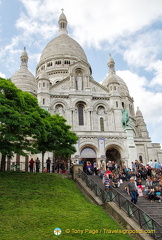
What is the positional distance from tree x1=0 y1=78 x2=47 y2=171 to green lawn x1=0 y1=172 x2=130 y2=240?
2.38 meters

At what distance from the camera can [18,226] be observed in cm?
952

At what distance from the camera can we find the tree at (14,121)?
689 inches

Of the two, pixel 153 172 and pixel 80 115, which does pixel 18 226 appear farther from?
pixel 80 115

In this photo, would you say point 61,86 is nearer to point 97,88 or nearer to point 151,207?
point 97,88

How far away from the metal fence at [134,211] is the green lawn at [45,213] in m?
0.84

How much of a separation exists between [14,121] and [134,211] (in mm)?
10479

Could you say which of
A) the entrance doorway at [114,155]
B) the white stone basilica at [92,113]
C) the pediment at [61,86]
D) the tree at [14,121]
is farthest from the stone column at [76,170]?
the pediment at [61,86]

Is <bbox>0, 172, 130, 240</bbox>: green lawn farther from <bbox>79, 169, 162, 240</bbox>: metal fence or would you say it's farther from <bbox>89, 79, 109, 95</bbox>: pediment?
<bbox>89, 79, 109, 95</bbox>: pediment

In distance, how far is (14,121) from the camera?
17.3 m

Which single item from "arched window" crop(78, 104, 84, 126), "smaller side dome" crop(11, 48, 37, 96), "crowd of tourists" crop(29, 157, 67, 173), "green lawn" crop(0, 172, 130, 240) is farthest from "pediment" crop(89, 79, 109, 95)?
"green lawn" crop(0, 172, 130, 240)

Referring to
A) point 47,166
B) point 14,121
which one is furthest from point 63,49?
point 14,121

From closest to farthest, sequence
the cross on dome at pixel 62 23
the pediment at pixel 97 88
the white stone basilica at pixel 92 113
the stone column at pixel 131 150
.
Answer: the stone column at pixel 131 150 < the white stone basilica at pixel 92 113 < the pediment at pixel 97 88 < the cross on dome at pixel 62 23

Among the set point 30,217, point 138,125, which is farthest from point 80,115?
point 30,217

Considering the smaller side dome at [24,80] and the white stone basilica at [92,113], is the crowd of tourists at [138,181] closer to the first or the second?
the white stone basilica at [92,113]
